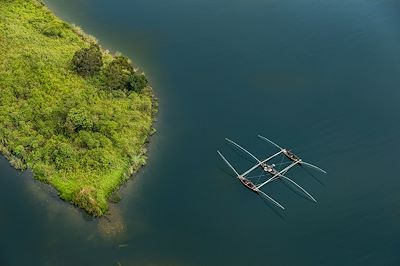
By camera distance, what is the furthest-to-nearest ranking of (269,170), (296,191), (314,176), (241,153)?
1. (241,153)
2. (269,170)
3. (314,176)
4. (296,191)

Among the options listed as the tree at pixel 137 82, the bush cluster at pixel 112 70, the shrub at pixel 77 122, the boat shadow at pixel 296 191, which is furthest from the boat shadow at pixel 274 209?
the bush cluster at pixel 112 70

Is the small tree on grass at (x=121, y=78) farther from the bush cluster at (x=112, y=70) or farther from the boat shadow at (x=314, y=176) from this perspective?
the boat shadow at (x=314, y=176)

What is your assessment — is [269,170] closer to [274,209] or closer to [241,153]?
[241,153]

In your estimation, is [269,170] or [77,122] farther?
[77,122]

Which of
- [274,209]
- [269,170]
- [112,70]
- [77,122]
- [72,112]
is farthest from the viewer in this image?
[112,70]

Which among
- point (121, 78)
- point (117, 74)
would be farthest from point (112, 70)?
point (121, 78)

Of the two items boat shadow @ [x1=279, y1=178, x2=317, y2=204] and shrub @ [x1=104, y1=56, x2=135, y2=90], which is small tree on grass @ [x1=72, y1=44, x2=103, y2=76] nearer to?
shrub @ [x1=104, y1=56, x2=135, y2=90]

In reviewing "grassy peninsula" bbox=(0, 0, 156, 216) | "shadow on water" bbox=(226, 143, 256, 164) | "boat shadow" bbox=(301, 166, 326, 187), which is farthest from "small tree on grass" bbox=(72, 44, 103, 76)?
"boat shadow" bbox=(301, 166, 326, 187)
